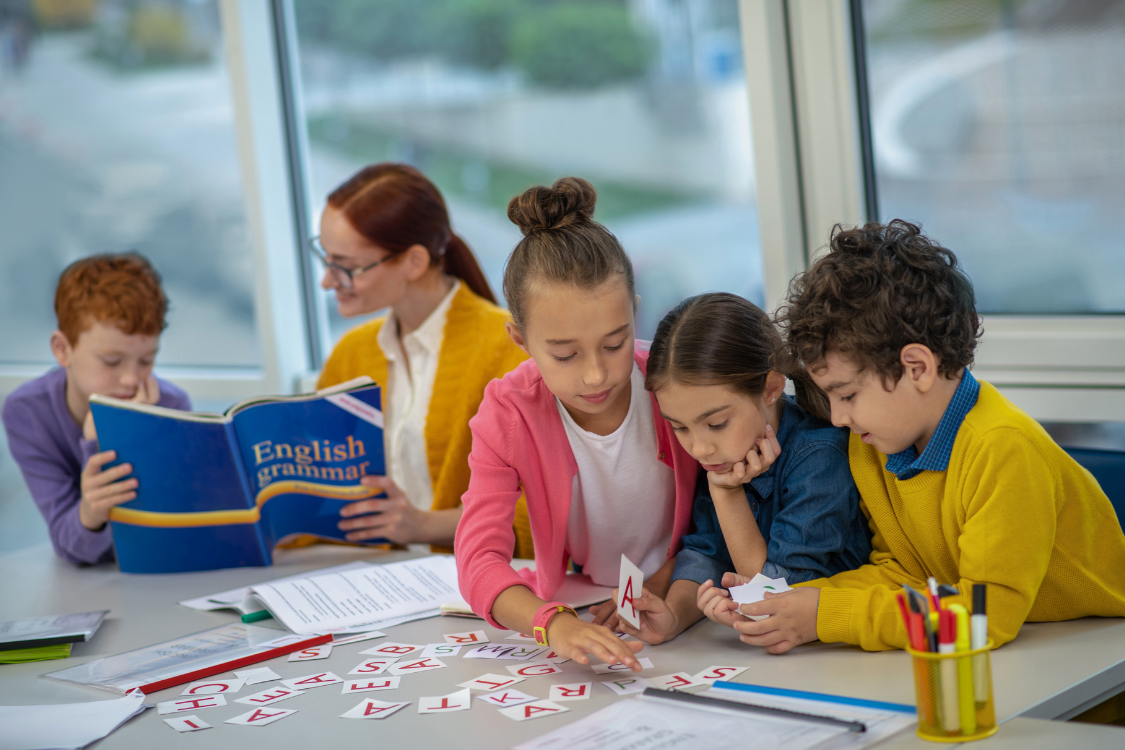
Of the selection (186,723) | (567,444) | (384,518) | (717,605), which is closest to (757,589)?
(717,605)

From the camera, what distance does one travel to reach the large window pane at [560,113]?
9.42 ft

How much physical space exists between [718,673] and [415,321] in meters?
1.31

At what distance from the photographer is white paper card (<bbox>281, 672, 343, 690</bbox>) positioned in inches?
53.9

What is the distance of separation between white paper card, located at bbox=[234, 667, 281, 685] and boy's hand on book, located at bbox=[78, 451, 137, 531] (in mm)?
682

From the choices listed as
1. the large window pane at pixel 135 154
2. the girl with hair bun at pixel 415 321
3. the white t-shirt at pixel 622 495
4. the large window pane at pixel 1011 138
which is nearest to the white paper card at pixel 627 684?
the white t-shirt at pixel 622 495

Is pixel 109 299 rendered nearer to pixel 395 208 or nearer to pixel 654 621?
pixel 395 208

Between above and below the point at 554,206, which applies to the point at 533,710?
below

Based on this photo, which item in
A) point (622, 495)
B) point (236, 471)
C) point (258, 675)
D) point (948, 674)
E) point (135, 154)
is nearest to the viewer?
point (948, 674)

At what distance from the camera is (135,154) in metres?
3.77

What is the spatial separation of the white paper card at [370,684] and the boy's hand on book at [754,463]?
53cm

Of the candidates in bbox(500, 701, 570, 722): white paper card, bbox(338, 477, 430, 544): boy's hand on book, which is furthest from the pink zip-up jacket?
bbox(338, 477, 430, 544): boy's hand on book

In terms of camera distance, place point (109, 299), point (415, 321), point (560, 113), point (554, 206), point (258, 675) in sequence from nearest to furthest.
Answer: point (258, 675), point (554, 206), point (109, 299), point (415, 321), point (560, 113)

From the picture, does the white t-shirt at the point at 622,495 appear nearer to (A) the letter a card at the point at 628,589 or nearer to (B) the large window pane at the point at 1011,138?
(A) the letter a card at the point at 628,589

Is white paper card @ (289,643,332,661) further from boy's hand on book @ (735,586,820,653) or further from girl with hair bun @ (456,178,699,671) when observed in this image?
boy's hand on book @ (735,586,820,653)
